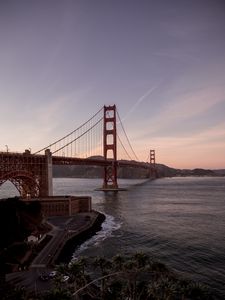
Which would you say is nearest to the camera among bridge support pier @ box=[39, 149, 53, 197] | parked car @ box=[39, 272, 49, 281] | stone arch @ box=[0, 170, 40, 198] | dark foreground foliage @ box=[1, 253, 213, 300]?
dark foreground foliage @ box=[1, 253, 213, 300]

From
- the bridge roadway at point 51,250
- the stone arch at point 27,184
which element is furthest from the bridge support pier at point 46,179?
the bridge roadway at point 51,250

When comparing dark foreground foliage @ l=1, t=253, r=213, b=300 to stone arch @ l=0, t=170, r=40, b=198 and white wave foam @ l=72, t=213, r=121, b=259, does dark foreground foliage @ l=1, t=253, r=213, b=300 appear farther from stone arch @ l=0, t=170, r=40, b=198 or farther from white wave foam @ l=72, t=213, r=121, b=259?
stone arch @ l=0, t=170, r=40, b=198

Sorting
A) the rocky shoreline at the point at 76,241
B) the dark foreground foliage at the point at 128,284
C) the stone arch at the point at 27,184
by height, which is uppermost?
the stone arch at the point at 27,184

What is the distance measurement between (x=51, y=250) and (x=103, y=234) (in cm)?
1303

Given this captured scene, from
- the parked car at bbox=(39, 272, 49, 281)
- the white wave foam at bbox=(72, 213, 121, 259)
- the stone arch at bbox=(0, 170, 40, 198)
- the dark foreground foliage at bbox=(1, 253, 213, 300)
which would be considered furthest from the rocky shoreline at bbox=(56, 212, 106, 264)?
the stone arch at bbox=(0, 170, 40, 198)

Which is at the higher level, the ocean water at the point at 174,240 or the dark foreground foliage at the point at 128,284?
the dark foreground foliage at the point at 128,284

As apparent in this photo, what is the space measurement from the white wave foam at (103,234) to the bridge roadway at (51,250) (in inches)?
77.7

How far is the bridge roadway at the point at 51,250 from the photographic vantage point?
29.2 meters

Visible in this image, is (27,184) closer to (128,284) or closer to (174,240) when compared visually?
(174,240)

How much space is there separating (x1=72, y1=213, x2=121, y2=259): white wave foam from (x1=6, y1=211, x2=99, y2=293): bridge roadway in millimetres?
1974

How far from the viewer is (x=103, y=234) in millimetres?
51656

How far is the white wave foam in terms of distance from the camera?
44597 mm

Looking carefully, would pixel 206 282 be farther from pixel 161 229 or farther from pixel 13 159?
pixel 13 159

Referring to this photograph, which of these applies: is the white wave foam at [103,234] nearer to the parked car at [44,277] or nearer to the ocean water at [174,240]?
the ocean water at [174,240]
